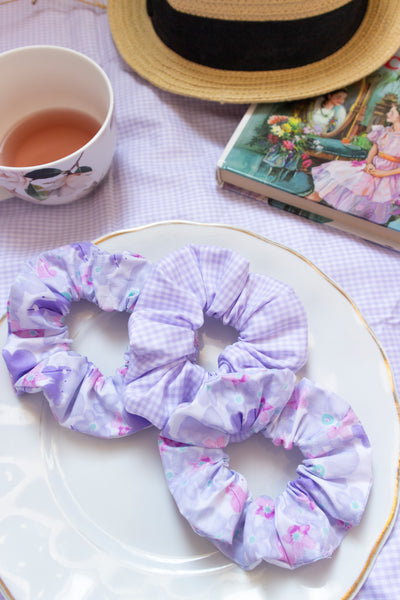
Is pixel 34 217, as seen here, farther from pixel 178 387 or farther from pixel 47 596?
pixel 47 596

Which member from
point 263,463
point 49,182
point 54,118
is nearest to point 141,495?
point 263,463

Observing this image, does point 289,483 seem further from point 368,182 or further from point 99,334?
point 368,182

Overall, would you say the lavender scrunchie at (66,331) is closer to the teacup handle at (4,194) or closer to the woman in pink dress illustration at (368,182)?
the teacup handle at (4,194)

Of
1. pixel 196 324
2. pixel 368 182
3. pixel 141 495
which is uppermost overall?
pixel 368 182

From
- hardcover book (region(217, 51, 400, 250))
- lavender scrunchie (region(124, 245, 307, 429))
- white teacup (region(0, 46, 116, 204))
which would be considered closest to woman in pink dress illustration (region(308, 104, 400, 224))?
hardcover book (region(217, 51, 400, 250))

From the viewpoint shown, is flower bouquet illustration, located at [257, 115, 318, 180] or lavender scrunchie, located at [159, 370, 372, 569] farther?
flower bouquet illustration, located at [257, 115, 318, 180]

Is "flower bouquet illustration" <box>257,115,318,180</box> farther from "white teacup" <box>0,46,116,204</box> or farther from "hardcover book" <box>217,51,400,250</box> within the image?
"white teacup" <box>0,46,116,204</box>
